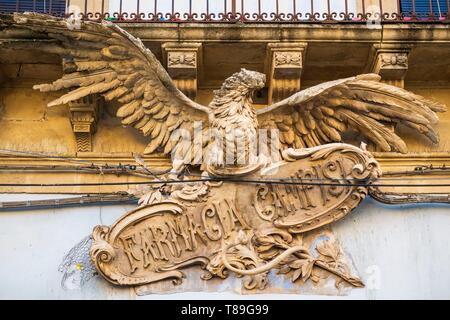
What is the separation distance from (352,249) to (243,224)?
78cm

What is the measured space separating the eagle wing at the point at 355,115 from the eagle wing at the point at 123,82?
0.59m

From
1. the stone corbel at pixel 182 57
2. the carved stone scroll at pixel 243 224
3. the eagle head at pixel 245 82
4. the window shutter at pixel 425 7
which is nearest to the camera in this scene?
the carved stone scroll at pixel 243 224

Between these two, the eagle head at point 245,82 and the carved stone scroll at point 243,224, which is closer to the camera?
the carved stone scroll at point 243,224

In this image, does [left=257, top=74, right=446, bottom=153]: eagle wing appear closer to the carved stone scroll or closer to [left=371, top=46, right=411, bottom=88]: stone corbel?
[left=371, top=46, right=411, bottom=88]: stone corbel

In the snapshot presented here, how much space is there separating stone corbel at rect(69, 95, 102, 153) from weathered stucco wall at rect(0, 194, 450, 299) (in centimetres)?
51

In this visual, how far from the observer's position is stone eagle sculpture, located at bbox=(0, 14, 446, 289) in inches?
263

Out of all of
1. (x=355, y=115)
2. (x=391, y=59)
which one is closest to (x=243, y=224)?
(x=355, y=115)

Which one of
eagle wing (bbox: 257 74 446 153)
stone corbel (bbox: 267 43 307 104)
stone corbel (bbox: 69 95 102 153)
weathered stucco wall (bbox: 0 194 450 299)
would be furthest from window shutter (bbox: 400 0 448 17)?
stone corbel (bbox: 69 95 102 153)

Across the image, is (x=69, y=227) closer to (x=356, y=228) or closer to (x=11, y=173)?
(x=11, y=173)

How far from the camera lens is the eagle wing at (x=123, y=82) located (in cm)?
692

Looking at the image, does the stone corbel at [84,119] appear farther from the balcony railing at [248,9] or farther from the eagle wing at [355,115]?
the eagle wing at [355,115]

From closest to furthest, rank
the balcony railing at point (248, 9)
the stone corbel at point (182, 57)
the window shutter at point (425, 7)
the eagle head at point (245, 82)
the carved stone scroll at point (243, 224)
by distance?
the carved stone scroll at point (243, 224)
the eagle head at point (245, 82)
the stone corbel at point (182, 57)
the balcony railing at point (248, 9)
the window shutter at point (425, 7)

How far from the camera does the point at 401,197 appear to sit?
699 centimetres

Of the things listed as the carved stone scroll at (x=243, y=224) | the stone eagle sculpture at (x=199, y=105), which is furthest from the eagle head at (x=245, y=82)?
the carved stone scroll at (x=243, y=224)
